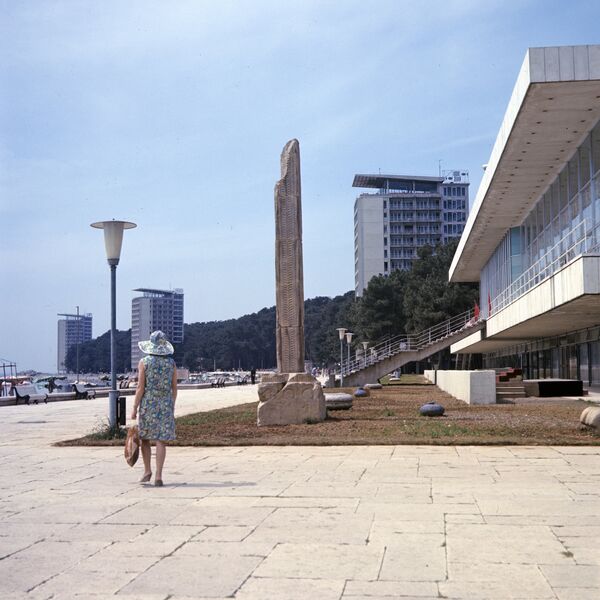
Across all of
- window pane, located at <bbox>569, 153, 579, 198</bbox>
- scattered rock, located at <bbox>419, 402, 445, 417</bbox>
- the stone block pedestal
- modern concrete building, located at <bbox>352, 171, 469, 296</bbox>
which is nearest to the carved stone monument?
the stone block pedestal

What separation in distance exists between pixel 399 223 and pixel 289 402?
137761 mm

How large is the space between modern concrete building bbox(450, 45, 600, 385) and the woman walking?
1559cm

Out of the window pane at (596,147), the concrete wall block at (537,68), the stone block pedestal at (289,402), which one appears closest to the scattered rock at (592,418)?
the stone block pedestal at (289,402)

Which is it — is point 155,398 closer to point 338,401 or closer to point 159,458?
point 159,458

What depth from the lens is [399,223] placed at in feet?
501

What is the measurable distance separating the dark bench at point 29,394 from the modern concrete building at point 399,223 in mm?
110384

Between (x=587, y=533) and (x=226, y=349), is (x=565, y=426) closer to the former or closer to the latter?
(x=587, y=533)

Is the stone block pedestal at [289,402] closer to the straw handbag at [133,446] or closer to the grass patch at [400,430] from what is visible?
the grass patch at [400,430]

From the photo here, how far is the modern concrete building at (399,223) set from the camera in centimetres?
15100

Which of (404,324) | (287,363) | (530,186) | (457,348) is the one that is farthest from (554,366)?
(404,324)

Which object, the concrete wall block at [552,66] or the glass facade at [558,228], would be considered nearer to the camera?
the concrete wall block at [552,66]

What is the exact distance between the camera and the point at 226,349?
7736 inches

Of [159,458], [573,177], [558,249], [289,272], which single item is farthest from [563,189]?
[159,458]

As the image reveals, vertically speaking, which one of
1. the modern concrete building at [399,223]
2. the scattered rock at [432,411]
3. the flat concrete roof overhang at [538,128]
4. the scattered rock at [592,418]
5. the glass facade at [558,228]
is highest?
the modern concrete building at [399,223]
